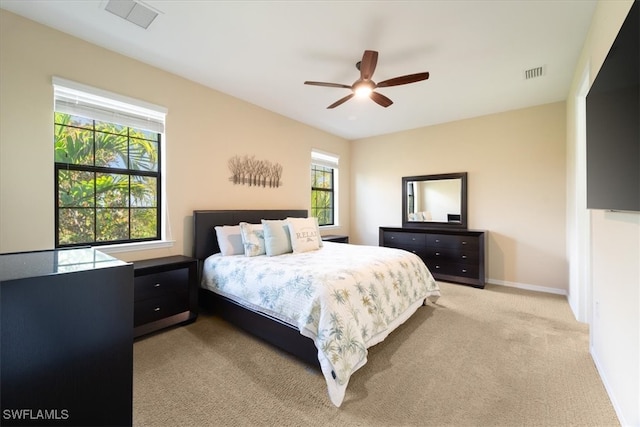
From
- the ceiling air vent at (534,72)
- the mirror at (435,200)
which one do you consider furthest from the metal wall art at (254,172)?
the ceiling air vent at (534,72)

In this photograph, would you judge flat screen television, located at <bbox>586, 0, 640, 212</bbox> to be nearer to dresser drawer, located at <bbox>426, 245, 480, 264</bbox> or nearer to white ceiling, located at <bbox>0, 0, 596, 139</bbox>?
white ceiling, located at <bbox>0, 0, 596, 139</bbox>

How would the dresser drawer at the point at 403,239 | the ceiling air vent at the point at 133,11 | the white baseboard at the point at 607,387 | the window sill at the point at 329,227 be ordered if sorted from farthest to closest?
the window sill at the point at 329,227 < the dresser drawer at the point at 403,239 < the ceiling air vent at the point at 133,11 < the white baseboard at the point at 607,387

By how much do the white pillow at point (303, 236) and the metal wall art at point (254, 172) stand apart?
982 mm

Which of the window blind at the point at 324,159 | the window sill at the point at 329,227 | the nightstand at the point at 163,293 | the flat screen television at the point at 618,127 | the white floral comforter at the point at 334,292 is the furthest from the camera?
the window sill at the point at 329,227

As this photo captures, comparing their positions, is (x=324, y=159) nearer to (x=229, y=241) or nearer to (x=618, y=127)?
(x=229, y=241)

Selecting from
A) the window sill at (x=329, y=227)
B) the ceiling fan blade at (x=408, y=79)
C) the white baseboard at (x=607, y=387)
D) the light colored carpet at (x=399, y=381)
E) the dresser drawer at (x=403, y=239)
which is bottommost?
the light colored carpet at (x=399, y=381)

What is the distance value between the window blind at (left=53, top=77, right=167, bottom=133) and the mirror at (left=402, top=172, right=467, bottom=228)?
13.9 feet

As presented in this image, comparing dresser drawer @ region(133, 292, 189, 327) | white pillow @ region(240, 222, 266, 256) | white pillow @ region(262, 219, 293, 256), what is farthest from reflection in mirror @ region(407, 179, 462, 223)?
dresser drawer @ region(133, 292, 189, 327)

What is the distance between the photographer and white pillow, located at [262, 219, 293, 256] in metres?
3.15

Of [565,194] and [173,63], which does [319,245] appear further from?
[565,194]

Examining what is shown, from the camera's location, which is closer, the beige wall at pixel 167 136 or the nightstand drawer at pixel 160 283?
the beige wall at pixel 167 136

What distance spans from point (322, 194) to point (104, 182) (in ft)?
11.9

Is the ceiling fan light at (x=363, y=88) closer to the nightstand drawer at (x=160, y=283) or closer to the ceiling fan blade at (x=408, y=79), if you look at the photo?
the ceiling fan blade at (x=408, y=79)

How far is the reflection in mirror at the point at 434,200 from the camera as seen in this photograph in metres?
4.70
